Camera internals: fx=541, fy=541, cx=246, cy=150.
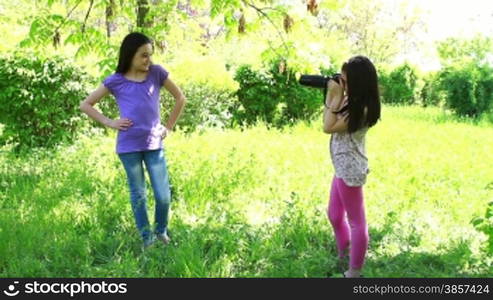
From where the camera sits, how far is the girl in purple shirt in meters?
3.88

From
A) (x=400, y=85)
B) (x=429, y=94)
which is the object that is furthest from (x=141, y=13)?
(x=429, y=94)

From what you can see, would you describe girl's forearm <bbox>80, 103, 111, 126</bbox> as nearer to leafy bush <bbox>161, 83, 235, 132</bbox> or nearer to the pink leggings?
the pink leggings

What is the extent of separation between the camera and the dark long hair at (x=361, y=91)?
3.22m

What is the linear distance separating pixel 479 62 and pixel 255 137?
26.2 ft

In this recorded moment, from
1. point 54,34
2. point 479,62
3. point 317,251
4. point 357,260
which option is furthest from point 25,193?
point 479,62

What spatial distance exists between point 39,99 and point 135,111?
434 centimetres

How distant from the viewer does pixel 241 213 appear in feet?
16.1

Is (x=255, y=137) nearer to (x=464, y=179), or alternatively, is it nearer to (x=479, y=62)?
(x=464, y=179)

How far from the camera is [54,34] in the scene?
4875 millimetres

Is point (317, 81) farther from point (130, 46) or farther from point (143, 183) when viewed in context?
point (143, 183)

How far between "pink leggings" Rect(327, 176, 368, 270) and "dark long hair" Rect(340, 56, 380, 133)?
40cm

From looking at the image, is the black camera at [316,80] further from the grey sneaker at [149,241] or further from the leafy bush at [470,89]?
the leafy bush at [470,89]

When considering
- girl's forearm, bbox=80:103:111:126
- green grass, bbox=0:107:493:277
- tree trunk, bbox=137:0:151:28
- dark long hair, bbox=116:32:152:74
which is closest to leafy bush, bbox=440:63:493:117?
green grass, bbox=0:107:493:277

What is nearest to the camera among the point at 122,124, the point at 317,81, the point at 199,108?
the point at 317,81
